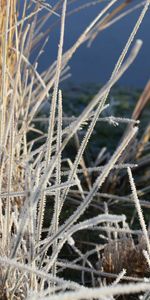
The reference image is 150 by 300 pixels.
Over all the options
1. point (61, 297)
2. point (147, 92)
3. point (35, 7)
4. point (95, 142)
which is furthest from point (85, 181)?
point (61, 297)

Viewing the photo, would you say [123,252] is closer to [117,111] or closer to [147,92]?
[147,92]

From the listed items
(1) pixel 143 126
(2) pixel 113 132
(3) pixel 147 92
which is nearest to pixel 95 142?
(2) pixel 113 132

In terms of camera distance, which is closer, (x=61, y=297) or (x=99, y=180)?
(x=61, y=297)

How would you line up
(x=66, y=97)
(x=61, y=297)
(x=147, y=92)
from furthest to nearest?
1. (x=66, y=97)
2. (x=147, y=92)
3. (x=61, y=297)

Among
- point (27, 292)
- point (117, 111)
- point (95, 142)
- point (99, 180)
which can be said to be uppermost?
point (117, 111)

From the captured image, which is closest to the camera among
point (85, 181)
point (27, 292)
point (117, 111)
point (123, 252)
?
point (27, 292)

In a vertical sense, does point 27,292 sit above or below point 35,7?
below

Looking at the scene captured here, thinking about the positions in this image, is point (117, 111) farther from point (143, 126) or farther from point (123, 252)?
point (123, 252)
